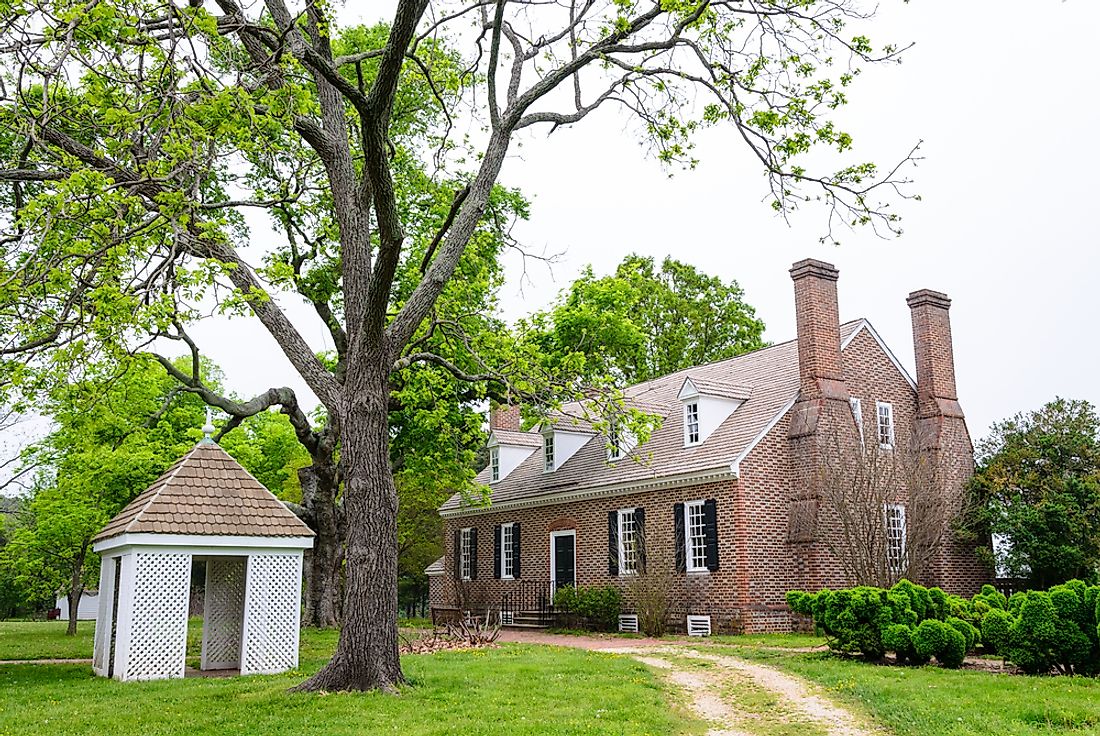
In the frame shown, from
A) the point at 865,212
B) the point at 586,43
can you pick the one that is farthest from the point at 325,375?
the point at 865,212

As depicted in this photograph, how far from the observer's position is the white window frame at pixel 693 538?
22.1 meters

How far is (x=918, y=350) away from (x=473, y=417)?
1171cm

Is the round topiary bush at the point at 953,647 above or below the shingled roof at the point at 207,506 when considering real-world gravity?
below

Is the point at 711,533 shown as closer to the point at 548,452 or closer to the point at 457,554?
the point at 548,452

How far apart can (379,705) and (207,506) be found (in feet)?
17.7

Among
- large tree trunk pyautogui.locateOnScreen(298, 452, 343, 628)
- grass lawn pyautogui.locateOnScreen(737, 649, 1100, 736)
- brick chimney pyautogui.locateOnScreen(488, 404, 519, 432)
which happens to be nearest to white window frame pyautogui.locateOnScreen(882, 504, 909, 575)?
grass lawn pyautogui.locateOnScreen(737, 649, 1100, 736)

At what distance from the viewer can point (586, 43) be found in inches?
497

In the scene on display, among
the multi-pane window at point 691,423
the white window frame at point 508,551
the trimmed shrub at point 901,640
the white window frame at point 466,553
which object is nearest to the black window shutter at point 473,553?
the white window frame at point 466,553

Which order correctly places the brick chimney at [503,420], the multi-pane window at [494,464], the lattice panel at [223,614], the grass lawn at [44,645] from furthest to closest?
the brick chimney at [503,420] → the multi-pane window at [494,464] → the grass lawn at [44,645] → the lattice panel at [223,614]

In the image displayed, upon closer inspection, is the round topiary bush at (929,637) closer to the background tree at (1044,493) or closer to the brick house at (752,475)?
the brick house at (752,475)

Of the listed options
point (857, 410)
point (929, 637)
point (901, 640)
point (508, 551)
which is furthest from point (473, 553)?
point (929, 637)

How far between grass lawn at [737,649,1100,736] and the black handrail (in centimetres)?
1331

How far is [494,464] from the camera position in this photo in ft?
106

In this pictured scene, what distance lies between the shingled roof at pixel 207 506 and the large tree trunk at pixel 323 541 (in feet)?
28.7
